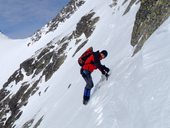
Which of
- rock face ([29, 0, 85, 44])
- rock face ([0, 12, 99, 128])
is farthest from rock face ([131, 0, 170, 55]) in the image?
rock face ([29, 0, 85, 44])

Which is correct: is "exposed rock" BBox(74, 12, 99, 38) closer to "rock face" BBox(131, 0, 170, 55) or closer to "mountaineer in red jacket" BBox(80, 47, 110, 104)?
"rock face" BBox(131, 0, 170, 55)

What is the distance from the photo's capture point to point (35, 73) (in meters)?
58.3

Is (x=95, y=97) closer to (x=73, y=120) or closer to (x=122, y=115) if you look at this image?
(x=73, y=120)

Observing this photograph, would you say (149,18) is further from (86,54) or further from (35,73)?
(35,73)

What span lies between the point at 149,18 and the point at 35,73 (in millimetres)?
42949

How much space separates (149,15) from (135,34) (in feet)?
6.21

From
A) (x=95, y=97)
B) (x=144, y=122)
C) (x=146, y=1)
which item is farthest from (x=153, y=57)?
(x=146, y=1)

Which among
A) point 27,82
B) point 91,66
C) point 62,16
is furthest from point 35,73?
point 91,66

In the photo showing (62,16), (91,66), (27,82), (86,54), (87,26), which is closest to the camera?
(86,54)

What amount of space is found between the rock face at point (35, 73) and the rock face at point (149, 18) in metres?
26.7

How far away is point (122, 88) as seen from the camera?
13.8 m

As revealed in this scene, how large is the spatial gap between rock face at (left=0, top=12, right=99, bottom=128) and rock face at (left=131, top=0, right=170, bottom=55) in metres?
26.7

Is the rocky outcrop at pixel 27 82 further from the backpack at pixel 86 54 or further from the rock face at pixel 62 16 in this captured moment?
the backpack at pixel 86 54

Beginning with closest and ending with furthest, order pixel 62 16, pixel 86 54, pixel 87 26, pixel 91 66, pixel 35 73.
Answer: pixel 86 54
pixel 91 66
pixel 87 26
pixel 35 73
pixel 62 16
